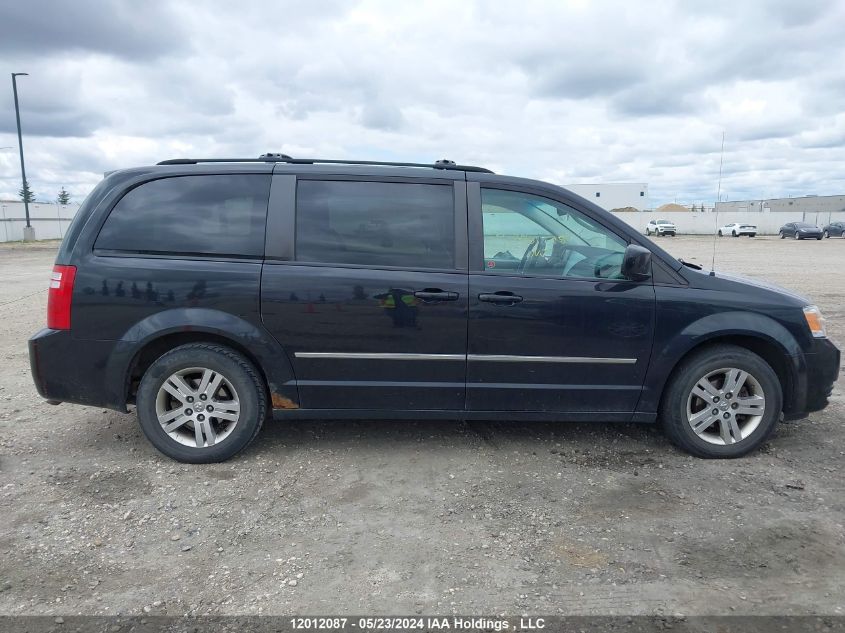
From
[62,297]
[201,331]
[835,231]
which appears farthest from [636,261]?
[835,231]

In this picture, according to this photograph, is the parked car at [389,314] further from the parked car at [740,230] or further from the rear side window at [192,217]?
the parked car at [740,230]

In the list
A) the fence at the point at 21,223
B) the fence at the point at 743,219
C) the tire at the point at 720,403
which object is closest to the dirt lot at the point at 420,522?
the tire at the point at 720,403

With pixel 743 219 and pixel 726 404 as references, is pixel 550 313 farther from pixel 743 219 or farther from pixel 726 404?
pixel 743 219

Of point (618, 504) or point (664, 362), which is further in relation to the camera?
point (664, 362)

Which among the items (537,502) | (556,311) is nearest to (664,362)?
(556,311)

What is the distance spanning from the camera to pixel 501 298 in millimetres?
3836

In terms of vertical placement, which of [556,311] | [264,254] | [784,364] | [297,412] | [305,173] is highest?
[305,173]

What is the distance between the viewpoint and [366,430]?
4555mm

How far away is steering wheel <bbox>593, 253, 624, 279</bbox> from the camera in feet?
13.0

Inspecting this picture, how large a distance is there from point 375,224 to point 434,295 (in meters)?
0.61

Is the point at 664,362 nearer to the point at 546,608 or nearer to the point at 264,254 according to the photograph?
the point at 546,608

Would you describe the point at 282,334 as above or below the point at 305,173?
below

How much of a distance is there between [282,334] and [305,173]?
107 cm

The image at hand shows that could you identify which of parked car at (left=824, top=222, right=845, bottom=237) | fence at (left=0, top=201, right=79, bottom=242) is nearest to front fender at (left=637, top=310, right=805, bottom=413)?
fence at (left=0, top=201, right=79, bottom=242)
